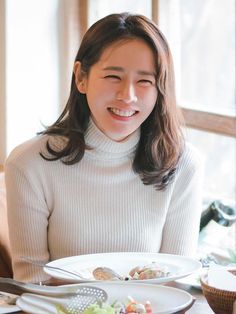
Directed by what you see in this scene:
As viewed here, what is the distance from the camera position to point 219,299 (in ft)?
4.76

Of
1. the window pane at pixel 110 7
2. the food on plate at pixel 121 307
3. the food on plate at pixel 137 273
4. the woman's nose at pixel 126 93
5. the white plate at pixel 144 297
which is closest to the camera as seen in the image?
the food on plate at pixel 121 307

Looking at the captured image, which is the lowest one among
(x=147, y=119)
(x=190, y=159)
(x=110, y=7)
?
(x=190, y=159)

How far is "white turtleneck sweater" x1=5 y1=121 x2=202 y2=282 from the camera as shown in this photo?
1.97 m

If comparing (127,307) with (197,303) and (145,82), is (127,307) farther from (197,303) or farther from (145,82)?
(145,82)

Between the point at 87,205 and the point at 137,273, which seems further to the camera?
the point at 87,205

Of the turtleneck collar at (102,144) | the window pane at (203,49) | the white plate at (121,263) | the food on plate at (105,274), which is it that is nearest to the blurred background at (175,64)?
the window pane at (203,49)

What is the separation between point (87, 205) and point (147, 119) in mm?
281

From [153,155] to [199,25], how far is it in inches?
45.5

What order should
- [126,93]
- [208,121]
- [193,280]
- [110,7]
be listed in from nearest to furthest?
[193,280]
[126,93]
[208,121]
[110,7]

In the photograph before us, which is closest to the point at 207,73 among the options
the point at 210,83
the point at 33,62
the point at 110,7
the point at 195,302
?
the point at 210,83

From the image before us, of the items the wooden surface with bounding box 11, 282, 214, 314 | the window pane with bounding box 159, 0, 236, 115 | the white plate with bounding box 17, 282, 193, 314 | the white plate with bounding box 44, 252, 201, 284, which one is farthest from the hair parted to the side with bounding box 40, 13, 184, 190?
the window pane with bounding box 159, 0, 236, 115

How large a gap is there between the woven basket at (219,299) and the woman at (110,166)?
57 centimetres

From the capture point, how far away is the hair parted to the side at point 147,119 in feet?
6.40

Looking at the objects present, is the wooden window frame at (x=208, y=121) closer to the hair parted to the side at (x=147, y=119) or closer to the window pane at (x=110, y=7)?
the window pane at (x=110, y=7)
